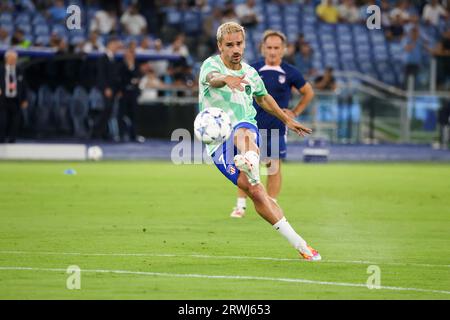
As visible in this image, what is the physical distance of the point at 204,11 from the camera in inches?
1415

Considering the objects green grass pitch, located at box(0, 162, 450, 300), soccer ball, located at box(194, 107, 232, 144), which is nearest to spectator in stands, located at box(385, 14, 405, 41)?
green grass pitch, located at box(0, 162, 450, 300)

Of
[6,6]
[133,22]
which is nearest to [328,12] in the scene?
[133,22]

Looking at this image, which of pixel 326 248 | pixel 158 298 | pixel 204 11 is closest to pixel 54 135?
pixel 204 11

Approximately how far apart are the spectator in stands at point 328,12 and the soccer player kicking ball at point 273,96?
21359 millimetres

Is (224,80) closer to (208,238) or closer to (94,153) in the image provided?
(208,238)

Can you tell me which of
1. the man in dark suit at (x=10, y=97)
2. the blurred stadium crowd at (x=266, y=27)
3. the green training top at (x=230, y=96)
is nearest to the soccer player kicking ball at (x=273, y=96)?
the green training top at (x=230, y=96)

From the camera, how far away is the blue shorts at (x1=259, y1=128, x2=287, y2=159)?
16000mm

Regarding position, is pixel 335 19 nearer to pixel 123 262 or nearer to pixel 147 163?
pixel 147 163

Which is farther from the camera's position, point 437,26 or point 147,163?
point 437,26

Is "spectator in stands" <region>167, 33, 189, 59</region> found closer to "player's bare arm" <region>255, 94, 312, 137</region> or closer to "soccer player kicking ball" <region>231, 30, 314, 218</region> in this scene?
"soccer player kicking ball" <region>231, 30, 314, 218</region>

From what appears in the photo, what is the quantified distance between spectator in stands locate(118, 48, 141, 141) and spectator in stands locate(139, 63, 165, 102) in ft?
2.96

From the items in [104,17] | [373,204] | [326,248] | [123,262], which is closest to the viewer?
[123,262]

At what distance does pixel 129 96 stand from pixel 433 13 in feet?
39.7
